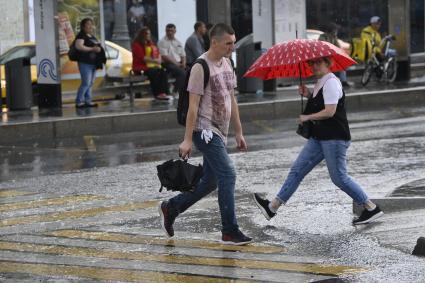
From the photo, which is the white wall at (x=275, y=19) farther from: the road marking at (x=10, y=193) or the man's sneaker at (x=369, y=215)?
the man's sneaker at (x=369, y=215)

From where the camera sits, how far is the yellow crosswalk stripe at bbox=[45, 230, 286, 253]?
9.01 m

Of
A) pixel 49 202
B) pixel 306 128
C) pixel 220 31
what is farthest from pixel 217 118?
pixel 49 202

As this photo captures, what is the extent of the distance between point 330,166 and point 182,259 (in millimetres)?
1820

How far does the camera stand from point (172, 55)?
880 inches

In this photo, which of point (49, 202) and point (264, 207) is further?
point (49, 202)

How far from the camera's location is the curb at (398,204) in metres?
10.2

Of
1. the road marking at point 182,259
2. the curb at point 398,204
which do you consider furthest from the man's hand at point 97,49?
the road marking at point 182,259

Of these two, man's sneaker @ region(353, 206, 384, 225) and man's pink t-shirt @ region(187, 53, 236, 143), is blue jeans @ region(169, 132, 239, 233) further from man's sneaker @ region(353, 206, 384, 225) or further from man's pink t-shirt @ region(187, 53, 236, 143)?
man's sneaker @ region(353, 206, 384, 225)

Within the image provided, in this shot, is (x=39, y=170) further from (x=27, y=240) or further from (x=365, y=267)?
(x=365, y=267)

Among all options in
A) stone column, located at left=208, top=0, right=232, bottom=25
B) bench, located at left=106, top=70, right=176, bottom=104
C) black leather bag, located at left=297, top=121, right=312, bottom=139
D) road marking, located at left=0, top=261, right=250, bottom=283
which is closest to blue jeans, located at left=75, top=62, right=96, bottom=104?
bench, located at left=106, top=70, right=176, bottom=104

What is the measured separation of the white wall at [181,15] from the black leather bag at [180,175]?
56.9 ft

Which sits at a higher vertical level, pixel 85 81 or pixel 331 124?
pixel 331 124

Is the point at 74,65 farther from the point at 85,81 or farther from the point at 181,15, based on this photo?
the point at 181,15

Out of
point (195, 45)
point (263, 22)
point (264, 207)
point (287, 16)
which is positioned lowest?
point (264, 207)
